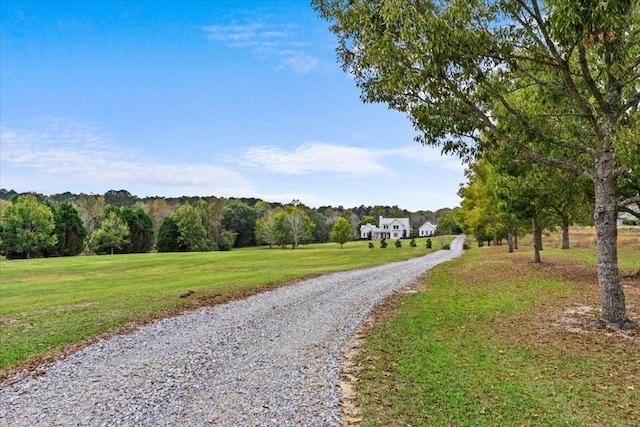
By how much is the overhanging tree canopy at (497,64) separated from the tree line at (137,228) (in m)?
54.8

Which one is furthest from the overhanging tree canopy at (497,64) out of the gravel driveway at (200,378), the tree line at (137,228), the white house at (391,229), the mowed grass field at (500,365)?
the white house at (391,229)

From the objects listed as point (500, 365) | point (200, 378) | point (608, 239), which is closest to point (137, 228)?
point (200, 378)

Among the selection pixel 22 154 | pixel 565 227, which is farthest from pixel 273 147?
pixel 565 227

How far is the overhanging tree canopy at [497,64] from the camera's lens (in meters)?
6.68

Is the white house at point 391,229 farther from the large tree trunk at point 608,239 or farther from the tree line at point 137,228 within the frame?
the large tree trunk at point 608,239

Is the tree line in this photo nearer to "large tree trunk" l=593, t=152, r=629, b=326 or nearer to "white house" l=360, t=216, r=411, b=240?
"white house" l=360, t=216, r=411, b=240

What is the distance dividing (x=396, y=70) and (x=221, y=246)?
72239 millimetres

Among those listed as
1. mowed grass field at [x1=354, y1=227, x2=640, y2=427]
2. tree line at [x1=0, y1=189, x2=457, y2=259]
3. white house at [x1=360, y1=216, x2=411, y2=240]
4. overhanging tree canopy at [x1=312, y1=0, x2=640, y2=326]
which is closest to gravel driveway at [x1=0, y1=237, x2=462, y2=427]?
mowed grass field at [x1=354, y1=227, x2=640, y2=427]

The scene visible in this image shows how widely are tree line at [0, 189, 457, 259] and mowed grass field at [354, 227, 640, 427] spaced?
5290 centimetres

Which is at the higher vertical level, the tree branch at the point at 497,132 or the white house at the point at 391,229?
the tree branch at the point at 497,132

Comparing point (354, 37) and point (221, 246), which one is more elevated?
point (354, 37)

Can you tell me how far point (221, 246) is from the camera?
250 feet

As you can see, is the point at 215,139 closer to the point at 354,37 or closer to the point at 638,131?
the point at 354,37

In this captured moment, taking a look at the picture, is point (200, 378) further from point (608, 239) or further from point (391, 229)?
point (391, 229)
